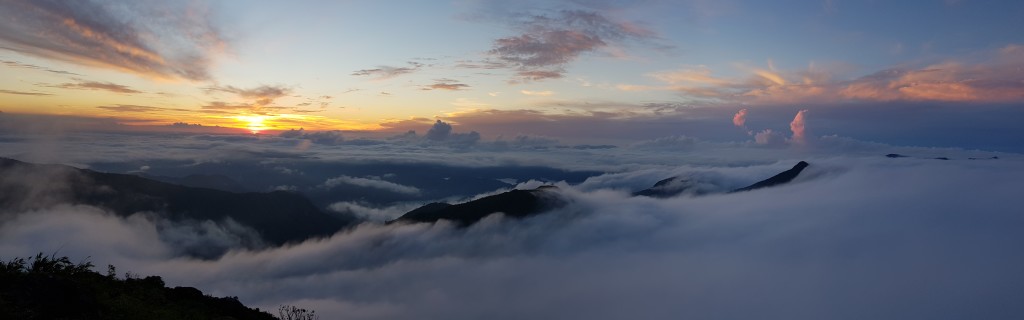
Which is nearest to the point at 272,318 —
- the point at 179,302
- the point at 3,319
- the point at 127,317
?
the point at 179,302

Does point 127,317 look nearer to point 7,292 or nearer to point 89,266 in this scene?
point 7,292

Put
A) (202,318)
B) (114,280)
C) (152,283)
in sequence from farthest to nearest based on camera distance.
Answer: (152,283), (114,280), (202,318)

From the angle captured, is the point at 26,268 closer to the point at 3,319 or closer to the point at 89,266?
the point at 89,266

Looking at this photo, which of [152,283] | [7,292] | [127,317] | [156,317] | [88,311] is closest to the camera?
[7,292]

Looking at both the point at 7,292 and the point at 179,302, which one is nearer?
the point at 7,292

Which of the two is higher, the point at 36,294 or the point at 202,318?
the point at 36,294

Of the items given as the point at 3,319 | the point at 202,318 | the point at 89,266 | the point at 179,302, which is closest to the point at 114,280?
the point at 89,266

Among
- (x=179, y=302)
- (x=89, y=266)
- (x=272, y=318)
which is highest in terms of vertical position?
(x=89, y=266)
